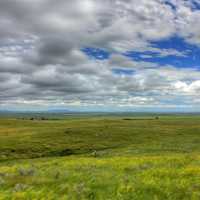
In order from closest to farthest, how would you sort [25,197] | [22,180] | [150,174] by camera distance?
1. [25,197]
2. [22,180]
3. [150,174]

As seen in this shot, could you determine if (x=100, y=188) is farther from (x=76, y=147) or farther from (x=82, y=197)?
(x=76, y=147)

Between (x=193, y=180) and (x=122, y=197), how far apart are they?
4.29m

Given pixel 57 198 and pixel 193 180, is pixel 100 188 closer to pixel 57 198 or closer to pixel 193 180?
pixel 57 198

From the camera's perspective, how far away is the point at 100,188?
8.59 m

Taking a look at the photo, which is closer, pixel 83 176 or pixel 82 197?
pixel 82 197

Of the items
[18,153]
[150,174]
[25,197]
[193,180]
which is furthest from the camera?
[18,153]

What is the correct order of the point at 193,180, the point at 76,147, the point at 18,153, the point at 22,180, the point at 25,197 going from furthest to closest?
the point at 76,147
the point at 18,153
the point at 193,180
the point at 22,180
the point at 25,197

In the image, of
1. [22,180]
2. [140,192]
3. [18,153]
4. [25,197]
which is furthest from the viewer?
[18,153]

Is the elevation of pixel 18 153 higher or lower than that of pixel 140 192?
lower

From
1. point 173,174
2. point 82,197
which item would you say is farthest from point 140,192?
point 173,174

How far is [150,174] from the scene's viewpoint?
11148 mm

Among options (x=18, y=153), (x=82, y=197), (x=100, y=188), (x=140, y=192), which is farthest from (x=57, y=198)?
(x=18, y=153)

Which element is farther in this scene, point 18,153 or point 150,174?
point 18,153

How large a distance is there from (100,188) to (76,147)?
3922 cm
